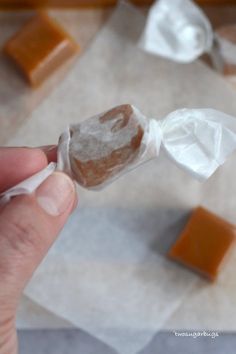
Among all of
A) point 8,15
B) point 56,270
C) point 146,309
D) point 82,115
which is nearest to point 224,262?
point 146,309

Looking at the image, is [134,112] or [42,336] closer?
[134,112]

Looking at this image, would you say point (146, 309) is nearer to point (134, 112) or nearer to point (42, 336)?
point (42, 336)

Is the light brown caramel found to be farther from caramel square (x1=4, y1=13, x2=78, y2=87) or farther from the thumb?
caramel square (x1=4, y1=13, x2=78, y2=87)

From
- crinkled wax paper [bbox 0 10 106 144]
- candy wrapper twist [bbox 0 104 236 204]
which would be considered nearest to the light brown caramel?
candy wrapper twist [bbox 0 104 236 204]

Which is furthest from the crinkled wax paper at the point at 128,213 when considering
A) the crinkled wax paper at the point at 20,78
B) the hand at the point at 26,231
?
the hand at the point at 26,231

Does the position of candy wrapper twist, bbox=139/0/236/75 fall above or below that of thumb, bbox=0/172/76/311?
below

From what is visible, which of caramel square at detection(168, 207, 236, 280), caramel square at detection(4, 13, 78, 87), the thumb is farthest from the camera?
caramel square at detection(4, 13, 78, 87)

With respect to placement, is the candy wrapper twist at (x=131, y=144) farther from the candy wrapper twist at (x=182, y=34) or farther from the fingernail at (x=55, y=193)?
the candy wrapper twist at (x=182, y=34)
